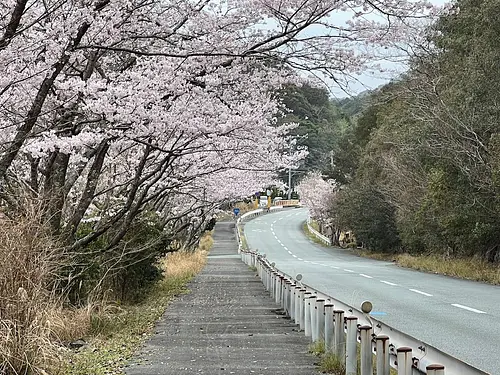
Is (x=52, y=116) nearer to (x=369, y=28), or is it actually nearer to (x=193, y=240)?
(x=369, y=28)

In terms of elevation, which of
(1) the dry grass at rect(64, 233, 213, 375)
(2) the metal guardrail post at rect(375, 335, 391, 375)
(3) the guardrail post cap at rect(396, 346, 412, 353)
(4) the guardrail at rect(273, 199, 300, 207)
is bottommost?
(1) the dry grass at rect(64, 233, 213, 375)

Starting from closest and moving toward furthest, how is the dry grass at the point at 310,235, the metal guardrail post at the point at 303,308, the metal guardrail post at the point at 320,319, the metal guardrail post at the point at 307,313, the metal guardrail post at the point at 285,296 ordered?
the metal guardrail post at the point at 320,319
the metal guardrail post at the point at 307,313
the metal guardrail post at the point at 303,308
the metal guardrail post at the point at 285,296
the dry grass at the point at 310,235

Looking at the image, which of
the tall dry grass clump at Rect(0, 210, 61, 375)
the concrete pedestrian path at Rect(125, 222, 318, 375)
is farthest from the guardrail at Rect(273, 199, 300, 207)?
the tall dry grass clump at Rect(0, 210, 61, 375)

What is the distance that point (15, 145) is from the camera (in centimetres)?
Answer: 804

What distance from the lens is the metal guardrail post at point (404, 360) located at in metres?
4.77

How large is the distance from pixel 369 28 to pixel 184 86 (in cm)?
277

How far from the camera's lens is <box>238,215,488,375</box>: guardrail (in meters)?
4.52

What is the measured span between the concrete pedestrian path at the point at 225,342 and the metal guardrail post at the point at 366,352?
1569 millimetres

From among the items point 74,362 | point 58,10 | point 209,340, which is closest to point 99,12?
point 58,10

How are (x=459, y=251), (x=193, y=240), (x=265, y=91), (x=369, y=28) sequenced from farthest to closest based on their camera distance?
(x=193, y=240) < (x=459, y=251) < (x=265, y=91) < (x=369, y=28)

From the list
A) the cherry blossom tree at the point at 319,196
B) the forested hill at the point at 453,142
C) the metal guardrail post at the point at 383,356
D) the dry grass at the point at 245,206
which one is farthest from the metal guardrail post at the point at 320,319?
the dry grass at the point at 245,206

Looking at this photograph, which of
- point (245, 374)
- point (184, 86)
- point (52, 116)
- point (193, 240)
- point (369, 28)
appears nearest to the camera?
point (245, 374)

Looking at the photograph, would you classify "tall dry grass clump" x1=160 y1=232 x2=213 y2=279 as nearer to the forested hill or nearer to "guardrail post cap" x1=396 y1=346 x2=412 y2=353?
the forested hill

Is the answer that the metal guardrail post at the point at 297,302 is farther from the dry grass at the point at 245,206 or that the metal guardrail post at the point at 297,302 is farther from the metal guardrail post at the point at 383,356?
the dry grass at the point at 245,206
